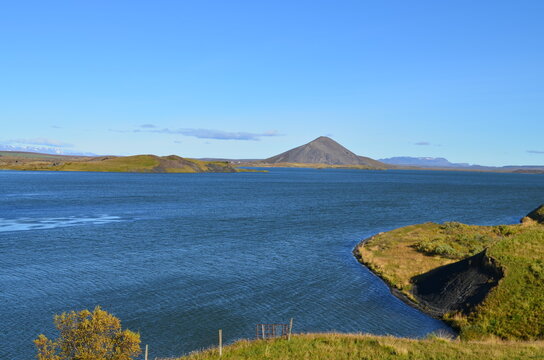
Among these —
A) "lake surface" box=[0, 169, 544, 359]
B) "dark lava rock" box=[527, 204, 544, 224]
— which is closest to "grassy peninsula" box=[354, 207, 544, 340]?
"lake surface" box=[0, 169, 544, 359]

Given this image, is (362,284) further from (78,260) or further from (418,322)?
(78,260)

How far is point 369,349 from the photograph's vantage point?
1088 inches

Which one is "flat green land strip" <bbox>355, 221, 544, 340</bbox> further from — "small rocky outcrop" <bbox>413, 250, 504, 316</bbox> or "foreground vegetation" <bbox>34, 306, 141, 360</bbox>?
"foreground vegetation" <bbox>34, 306, 141, 360</bbox>

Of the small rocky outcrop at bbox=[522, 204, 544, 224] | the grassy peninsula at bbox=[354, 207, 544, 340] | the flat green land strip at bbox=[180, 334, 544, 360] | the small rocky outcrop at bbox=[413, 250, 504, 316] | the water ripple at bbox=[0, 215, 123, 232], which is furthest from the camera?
the small rocky outcrop at bbox=[522, 204, 544, 224]

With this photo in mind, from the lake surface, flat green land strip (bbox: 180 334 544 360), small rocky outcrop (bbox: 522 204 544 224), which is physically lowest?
the lake surface

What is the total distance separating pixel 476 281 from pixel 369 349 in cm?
1976

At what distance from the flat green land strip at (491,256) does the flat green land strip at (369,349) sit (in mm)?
4795

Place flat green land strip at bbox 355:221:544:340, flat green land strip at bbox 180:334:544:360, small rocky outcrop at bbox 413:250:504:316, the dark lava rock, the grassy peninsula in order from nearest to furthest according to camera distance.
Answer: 1. flat green land strip at bbox 180:334:544:360
2. flat green land strip at bbox 355:221:544:340
3. the grassy peninsula
4. small rocky outcrop at bbox 413:250:504:316
5. the dark lava rock

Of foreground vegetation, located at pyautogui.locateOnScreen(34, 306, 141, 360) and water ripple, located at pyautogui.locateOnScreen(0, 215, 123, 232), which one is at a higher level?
foreground vegetation, located at pyautogui.locateOnScreen(34, 306, 141, 360)

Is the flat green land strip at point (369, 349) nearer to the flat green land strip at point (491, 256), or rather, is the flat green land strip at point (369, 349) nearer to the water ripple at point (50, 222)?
the flat green land strip at point (491, 256)

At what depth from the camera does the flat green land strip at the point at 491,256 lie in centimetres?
3466

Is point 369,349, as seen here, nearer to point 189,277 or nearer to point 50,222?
point 189,277

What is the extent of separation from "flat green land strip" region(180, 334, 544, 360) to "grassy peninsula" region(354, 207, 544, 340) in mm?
4901

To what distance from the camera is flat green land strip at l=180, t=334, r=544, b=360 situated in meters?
26.6
